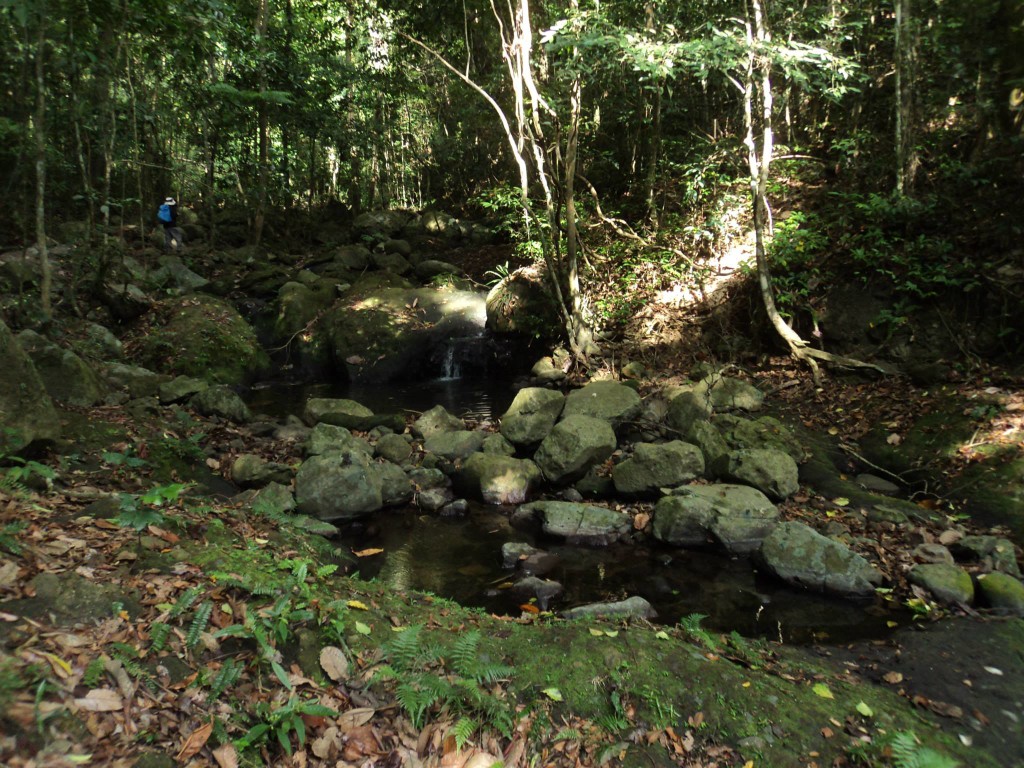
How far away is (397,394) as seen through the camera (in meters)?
13.1

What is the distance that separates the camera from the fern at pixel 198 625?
297 centimetres

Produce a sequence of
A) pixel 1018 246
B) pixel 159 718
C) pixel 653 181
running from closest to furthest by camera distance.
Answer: pixel 159 718 → pixel 1018 246 → pixel 653 181

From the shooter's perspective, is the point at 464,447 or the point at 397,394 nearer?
the point at 464,447

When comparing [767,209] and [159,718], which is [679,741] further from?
[767,209]

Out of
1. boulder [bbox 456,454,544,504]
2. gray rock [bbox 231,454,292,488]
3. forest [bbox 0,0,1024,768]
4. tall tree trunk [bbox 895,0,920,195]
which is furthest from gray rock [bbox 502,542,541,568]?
tall tree trunk [bbox 895,0,920,195]

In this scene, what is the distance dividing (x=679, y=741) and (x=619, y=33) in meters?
9.50

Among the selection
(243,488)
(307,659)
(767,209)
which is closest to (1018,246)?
(767,209)

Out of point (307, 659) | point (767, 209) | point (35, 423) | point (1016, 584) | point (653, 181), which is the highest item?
point (653, 181)

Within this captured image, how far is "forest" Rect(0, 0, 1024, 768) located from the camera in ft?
10.3

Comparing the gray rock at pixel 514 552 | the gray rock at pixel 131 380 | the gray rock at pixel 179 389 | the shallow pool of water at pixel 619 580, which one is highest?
the gray rock at pixel 131 380

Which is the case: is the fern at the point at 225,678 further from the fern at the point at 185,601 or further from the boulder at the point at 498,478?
the boulder at the point at 498,478

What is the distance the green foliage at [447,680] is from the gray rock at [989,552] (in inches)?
211

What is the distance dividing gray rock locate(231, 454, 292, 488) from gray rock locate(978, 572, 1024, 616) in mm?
7657

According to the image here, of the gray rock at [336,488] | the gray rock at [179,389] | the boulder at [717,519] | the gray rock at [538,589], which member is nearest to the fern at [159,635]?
the gray rock at [538,589]
